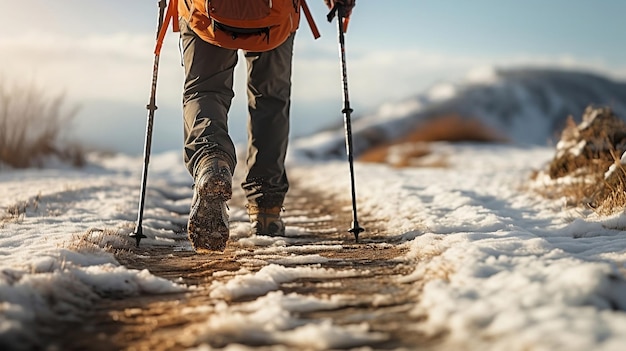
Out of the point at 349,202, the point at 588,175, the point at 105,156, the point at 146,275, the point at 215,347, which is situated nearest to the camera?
the point at 215,347

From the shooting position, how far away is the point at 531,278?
204 centimetres

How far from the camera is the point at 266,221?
3789 mm

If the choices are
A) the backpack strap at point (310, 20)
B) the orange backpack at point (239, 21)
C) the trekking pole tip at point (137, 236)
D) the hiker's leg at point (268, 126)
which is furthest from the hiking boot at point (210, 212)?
the backpack strap at point (310, 20)

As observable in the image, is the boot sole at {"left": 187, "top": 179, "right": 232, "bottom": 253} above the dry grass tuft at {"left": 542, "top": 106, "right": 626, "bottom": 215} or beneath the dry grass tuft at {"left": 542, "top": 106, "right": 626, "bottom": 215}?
beneath

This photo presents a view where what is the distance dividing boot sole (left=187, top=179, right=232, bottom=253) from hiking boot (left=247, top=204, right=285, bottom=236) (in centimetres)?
87

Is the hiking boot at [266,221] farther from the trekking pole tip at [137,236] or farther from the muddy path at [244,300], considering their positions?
the trekking pole tip at [137,236]

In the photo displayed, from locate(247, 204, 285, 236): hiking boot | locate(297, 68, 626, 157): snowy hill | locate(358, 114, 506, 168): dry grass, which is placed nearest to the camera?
locate(247, 204, 285, 236): hiking boot

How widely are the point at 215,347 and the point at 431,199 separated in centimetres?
357

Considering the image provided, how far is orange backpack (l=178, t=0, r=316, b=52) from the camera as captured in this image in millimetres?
3123

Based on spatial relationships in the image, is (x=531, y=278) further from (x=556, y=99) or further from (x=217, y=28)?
(x=556, y=99)

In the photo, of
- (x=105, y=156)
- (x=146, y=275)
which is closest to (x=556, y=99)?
(x=105, y=156)

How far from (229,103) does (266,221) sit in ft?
2.59

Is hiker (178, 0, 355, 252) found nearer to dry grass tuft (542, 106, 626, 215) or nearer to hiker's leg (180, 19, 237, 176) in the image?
hiker's leg (180, 19, 237, 176)

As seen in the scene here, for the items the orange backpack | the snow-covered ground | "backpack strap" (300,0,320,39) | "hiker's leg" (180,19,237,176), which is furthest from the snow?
"backpack strap" (300,0,320,39)
